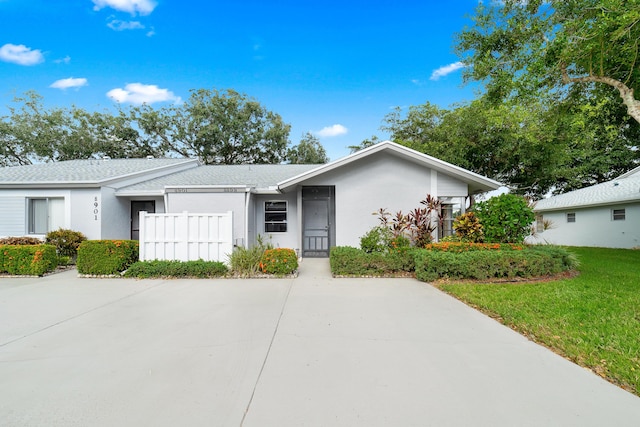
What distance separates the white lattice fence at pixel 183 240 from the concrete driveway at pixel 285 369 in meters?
2.95

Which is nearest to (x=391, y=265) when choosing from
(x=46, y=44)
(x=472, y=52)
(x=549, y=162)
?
(x=472, y=52)

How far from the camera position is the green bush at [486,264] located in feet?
22.7

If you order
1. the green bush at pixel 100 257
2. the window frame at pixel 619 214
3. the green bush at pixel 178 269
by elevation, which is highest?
the window frame at pixel 619 214

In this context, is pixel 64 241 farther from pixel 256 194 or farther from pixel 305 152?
pixel 305 152

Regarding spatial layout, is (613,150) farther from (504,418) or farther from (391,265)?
(504,418)

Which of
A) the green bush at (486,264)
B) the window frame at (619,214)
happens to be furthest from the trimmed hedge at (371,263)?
the window frame at (619,214)

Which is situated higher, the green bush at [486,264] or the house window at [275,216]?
the house window at [275,216]

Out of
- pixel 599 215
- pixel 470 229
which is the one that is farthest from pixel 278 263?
pixel 599 215

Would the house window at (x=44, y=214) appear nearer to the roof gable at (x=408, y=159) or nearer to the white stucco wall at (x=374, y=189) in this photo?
the roof gable at (x=408, y=159)

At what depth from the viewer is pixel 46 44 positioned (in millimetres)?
14703

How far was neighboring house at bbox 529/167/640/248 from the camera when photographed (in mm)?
14117

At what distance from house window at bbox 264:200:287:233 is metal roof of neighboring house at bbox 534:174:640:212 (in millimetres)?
16623

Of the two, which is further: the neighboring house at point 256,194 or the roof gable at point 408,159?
the neighboring house at point 256,194

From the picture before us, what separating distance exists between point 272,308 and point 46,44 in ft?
64.7
